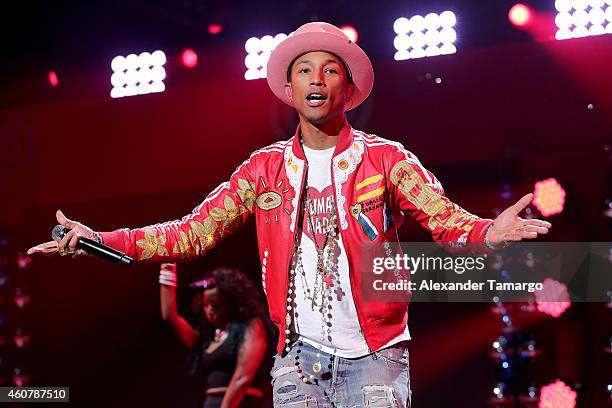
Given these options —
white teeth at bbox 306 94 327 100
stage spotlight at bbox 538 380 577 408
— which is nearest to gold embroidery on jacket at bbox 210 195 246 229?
white teeth at bbox 306 94 327 100

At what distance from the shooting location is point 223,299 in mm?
5809

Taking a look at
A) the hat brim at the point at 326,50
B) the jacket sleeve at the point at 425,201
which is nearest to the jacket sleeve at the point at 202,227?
the hat brim at the point at 326,50

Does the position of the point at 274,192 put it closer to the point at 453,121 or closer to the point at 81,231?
the point at 81,231

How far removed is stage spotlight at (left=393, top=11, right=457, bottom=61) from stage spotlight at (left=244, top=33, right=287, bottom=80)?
1.00 m

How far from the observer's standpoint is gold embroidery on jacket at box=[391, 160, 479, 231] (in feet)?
9.77

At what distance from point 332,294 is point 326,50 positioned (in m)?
1.02

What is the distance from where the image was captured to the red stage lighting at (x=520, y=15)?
613cm

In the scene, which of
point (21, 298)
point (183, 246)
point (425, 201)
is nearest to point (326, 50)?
point (425, 201)

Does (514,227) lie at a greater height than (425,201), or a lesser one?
lesser

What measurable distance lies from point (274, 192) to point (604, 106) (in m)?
3.96

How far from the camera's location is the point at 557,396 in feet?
21.0

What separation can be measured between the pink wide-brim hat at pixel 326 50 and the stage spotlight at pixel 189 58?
145 inches

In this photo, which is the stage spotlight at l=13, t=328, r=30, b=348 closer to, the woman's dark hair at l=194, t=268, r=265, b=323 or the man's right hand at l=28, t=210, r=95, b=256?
the woman's dark hair at l=194, t=268, r=265, b=323

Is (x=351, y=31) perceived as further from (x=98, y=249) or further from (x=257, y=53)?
(x=98, y=249)
